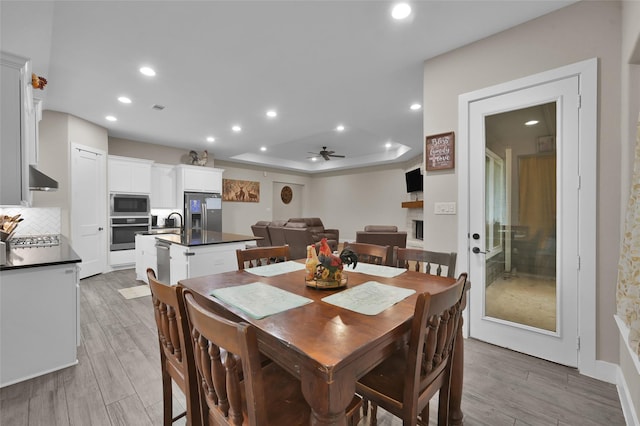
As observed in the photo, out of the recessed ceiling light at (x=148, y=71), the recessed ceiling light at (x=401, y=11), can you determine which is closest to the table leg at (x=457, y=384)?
the recessed ceiling light at (x=401, y=11)

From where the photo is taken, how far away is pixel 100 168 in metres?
4.87

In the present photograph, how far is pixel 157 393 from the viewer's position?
5.88 ft

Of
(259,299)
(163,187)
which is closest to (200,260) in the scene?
(259,299)

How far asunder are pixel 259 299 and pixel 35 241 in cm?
383

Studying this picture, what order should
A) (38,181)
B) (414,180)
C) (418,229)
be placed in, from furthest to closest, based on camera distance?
1. (418,229)
2. (414,180)
3. (38,181)

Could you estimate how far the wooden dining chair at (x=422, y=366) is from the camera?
962mm

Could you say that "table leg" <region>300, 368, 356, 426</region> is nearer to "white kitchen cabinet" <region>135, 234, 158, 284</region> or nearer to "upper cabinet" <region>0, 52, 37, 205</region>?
"upper cabinet" <region>0, 52, 37, 205</region>

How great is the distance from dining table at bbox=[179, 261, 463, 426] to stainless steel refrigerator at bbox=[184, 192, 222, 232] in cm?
519

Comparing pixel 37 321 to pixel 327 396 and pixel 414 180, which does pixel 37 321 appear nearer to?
pixel 327 396

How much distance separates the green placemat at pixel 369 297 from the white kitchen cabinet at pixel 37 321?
7.00 feet

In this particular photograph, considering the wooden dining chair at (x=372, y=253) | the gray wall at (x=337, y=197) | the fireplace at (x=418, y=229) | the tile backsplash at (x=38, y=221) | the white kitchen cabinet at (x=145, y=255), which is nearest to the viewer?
the wooden dining chair at (x=372, y=253)

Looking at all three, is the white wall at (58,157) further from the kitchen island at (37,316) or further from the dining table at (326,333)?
the dining table at (326,333)

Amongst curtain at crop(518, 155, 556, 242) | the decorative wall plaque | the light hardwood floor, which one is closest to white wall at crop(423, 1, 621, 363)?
curtain at crop(518, 155, 556, 242)

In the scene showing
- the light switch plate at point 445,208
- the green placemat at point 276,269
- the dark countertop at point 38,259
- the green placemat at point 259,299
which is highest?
the light switch plate at point 445,208
